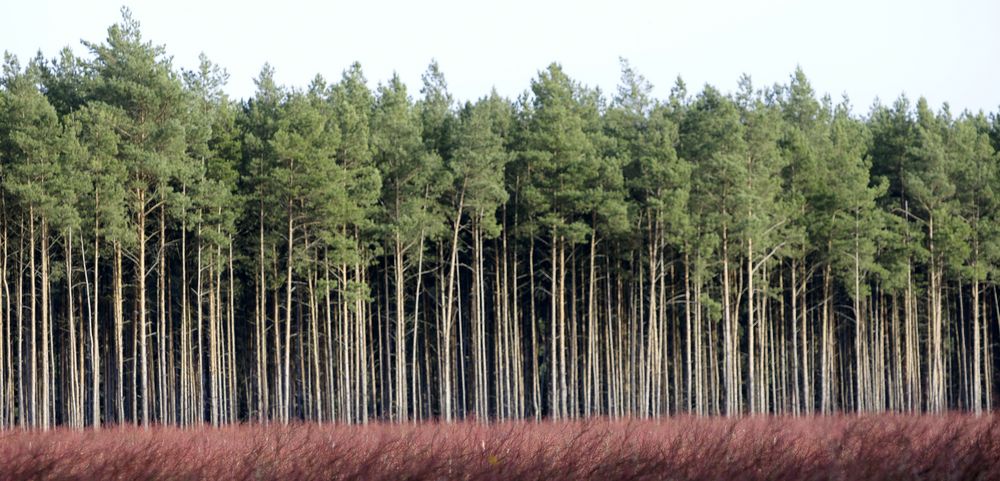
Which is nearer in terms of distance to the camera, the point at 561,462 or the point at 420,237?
the point at 561,462

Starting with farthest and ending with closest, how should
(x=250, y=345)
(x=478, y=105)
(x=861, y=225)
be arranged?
(x=250, y=345) < (x=861, y=225) < (x=478, y=105)

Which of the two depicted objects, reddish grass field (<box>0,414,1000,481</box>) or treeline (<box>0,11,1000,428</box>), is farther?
treeline (<box>0,11,1000,428</box>)

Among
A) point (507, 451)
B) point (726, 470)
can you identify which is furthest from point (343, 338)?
point (726, 470)

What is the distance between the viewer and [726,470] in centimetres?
1056

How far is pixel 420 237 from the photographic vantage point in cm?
4000

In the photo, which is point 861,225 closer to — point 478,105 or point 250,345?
point 478,105

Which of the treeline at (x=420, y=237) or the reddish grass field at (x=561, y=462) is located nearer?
the reddish grass field at (x=561, y=462)

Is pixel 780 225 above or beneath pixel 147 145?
beneath

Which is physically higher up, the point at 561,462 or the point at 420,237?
the point at 420,237

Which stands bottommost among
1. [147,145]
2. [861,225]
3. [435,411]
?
[435,411]

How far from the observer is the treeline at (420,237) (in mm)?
36031

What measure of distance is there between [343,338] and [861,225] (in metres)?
18.0

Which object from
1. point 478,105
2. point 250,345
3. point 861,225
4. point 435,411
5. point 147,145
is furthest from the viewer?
point 435,411

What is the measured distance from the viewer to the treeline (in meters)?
36.0
